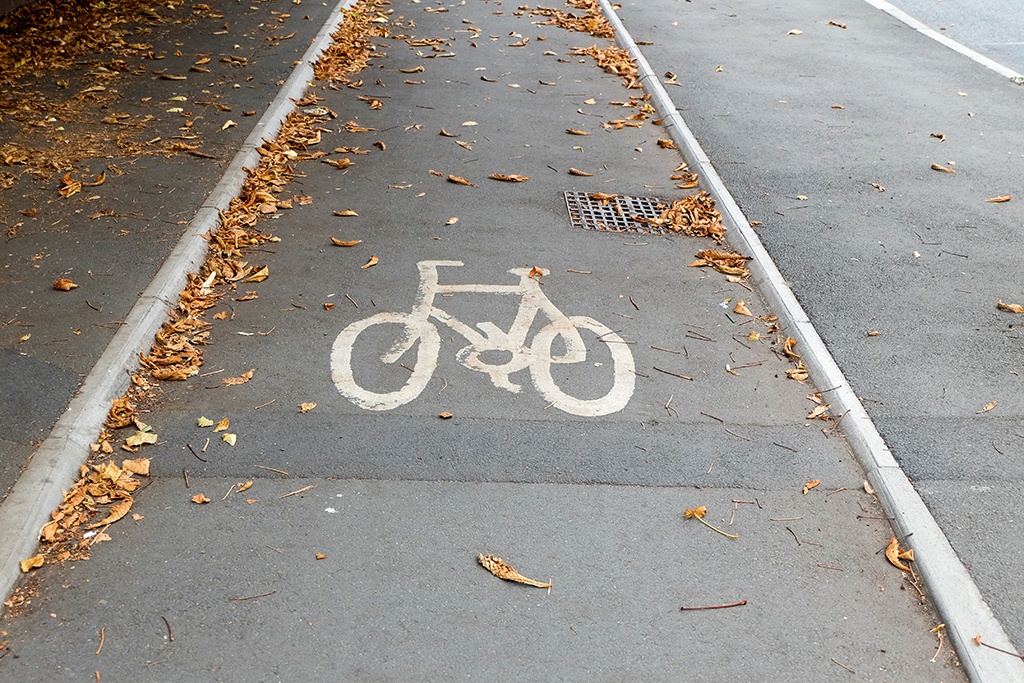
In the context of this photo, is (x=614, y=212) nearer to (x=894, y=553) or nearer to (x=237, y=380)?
A: (x=237, y=380)

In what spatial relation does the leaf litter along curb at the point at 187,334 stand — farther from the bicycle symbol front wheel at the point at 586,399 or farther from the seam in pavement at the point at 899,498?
the seam in pavement at the point at 899,498

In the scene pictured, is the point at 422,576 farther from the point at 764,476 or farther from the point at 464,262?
the point at 464,262

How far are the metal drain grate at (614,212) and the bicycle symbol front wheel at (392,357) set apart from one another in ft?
6.89

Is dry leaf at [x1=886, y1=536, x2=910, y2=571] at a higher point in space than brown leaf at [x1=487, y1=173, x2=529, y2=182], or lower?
lower

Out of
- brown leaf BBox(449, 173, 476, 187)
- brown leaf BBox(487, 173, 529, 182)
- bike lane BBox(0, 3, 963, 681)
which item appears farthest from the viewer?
brown leaf BBox(487, 173, 529, 182)

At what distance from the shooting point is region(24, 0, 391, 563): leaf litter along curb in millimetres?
3812

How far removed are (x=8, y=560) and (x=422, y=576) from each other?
1867mm

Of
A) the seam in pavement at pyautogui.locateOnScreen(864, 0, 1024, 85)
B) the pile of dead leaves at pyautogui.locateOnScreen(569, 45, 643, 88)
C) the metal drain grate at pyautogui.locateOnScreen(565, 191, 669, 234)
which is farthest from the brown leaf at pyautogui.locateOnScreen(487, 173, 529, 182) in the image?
the seam in pavement at pyautogui.locateOnScreen(864, 0, 1024, 85)

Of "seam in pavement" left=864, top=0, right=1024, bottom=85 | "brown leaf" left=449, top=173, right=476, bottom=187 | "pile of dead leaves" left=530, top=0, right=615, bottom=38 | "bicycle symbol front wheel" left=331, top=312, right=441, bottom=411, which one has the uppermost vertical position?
"seam in pavement" left=864, top=0, right=1024, bottom=85

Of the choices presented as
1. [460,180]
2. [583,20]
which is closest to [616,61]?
[583,20]

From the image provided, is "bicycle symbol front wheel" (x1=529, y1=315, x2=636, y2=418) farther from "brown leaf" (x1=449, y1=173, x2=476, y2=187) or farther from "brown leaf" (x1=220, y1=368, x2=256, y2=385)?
"brown leaf" (x1=449, y1=173, x2=476, y2=187)

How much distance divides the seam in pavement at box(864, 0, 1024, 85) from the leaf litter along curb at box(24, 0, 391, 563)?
938cm

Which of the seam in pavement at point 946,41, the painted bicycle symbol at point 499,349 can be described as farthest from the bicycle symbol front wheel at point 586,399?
the seam in pavement at point 946,41

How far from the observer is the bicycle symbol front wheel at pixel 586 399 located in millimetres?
4719
